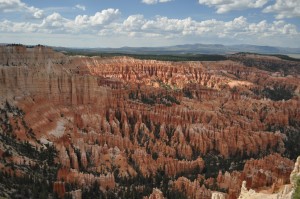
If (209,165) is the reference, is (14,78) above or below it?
Answer: above

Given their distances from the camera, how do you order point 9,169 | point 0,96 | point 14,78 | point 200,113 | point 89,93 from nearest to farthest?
point 9,169, point 0,96, point 14,78, point 89,93, point 200,113

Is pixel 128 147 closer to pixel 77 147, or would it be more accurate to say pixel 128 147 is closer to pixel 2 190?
pixel 77 147

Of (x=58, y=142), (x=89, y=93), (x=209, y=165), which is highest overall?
(x=89, y=93)

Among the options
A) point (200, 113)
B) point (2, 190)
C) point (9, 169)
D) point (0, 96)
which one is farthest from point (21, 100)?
point (200, 113)

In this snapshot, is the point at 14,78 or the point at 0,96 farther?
the point at 14,78

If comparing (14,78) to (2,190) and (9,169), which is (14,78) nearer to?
(9,169)

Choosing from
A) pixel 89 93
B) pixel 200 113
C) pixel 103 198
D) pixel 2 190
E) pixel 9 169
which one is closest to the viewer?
pixel 2 190
